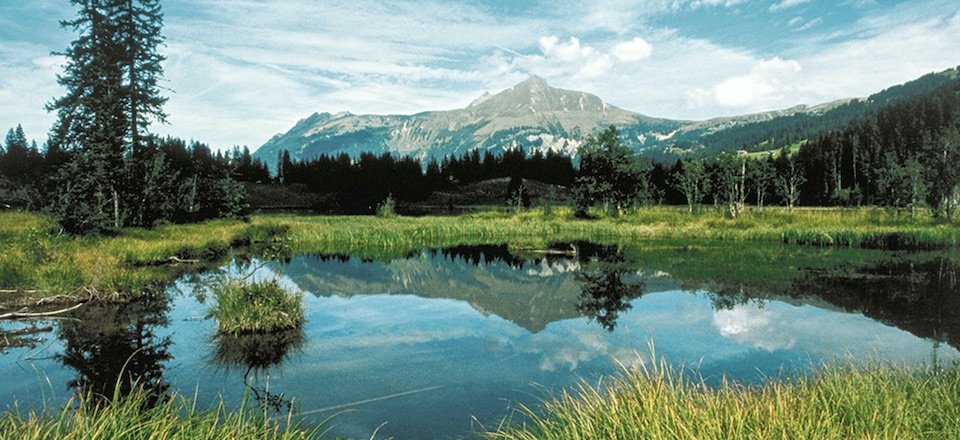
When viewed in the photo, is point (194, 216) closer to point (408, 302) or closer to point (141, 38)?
point (141, 38)

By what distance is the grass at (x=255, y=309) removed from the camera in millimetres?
13141

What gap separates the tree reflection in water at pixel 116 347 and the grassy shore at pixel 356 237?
1.81m

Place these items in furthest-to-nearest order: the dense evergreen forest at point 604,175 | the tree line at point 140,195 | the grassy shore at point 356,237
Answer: the dense evergreen forest at point 604,175 → the tree line at point 140,195 → the grassy shore at point 356,237

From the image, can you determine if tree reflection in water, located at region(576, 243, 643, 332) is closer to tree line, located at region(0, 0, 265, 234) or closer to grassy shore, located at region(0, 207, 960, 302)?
grassy shore, located at region(0, 207, 960, 302)

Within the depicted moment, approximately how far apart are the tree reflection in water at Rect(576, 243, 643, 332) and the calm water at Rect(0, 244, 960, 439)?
0.12 metres

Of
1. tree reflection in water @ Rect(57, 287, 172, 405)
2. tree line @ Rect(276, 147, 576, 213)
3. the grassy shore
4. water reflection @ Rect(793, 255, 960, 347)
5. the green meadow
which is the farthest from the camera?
tree line @ Rect(276, 147, 576, 213)

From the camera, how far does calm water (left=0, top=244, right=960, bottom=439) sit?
9.44 meters

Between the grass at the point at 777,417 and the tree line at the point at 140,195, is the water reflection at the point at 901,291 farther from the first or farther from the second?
the tree line at the point at 140,195

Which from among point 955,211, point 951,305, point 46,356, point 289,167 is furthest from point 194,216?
point 289,167

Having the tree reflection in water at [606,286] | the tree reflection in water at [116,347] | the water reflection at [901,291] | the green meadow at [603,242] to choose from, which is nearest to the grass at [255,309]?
the green meadow at [603,242]

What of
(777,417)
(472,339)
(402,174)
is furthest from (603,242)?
(402,174)

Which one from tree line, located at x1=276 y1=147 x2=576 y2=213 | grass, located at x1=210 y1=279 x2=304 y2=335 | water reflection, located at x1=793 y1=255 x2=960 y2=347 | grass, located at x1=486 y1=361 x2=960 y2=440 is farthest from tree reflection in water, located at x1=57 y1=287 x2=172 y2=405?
tree line, located at x1=276 y1=147 x2=576 y2=213

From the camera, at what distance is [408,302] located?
60.3 feet

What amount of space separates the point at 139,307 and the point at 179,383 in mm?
6995
